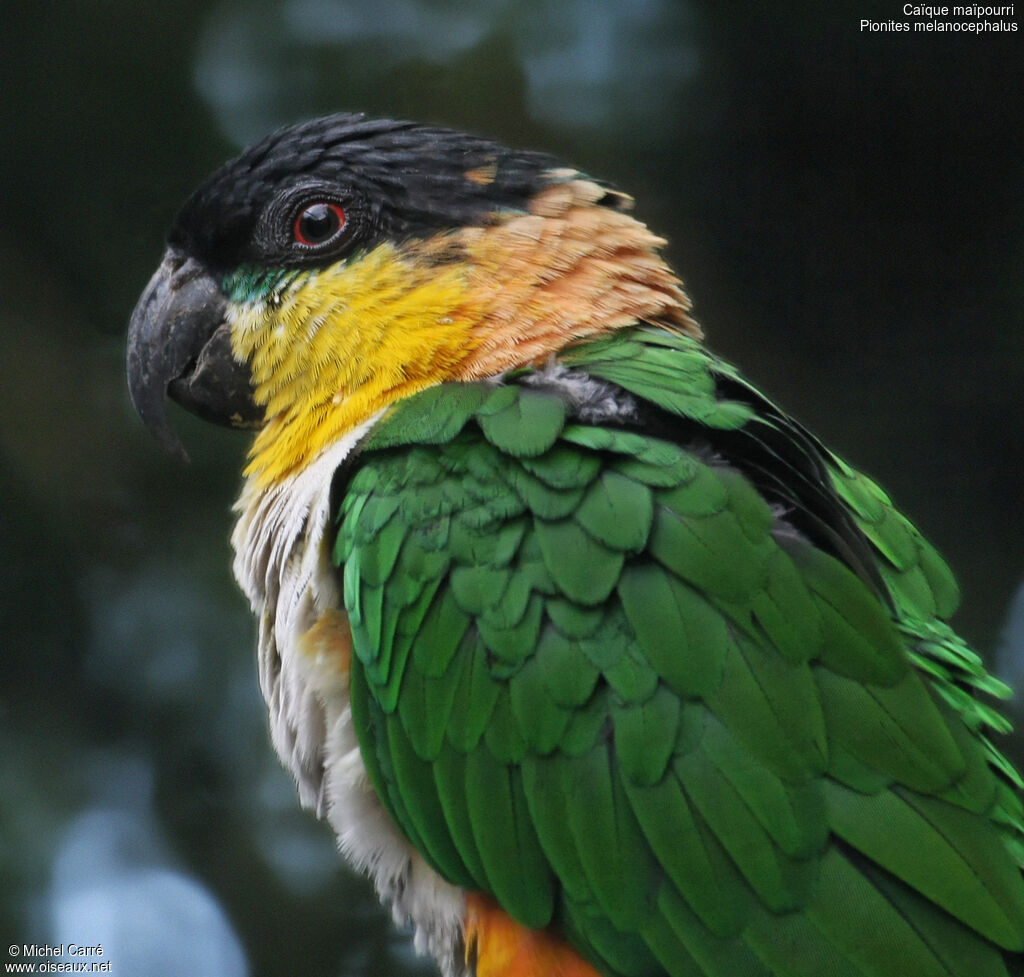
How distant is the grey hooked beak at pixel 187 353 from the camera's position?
1.42 metres

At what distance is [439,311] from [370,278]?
10cm

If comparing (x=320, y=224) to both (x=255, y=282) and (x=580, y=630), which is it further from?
(x=580, y=630)

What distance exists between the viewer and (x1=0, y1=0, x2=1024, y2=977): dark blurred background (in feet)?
7.11

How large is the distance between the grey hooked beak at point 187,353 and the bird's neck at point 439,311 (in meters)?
0.04

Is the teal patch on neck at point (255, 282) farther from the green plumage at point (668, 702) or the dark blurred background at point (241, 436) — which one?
the dark blurred background at point (241, 436)

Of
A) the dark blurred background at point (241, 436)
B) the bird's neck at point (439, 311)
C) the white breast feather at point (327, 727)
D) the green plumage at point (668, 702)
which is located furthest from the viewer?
the dark blurred background at point (241, 436)

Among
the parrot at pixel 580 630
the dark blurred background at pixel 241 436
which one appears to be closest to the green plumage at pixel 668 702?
the parrot at pixel 580 630

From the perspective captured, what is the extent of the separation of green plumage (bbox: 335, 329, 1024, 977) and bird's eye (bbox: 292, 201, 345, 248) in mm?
352

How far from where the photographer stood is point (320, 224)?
53.7 inches

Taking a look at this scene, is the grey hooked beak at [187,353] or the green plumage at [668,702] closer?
the green plumage at [668,702]

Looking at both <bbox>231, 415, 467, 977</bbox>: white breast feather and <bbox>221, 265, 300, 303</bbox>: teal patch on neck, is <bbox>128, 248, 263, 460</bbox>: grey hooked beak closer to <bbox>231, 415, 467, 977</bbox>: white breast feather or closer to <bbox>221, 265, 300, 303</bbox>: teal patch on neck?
<bbox>221, 265, 300, 303</bbox>: teal patch on neck

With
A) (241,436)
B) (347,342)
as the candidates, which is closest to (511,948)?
(347,342)

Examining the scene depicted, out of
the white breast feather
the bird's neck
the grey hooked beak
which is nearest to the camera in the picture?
the white breast feather

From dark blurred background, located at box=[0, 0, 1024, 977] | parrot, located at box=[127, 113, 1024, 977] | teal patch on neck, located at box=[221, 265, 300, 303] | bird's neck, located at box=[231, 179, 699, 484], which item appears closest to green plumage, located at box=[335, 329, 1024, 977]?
parrot, located at box=[127, 113, 1024, 977]
